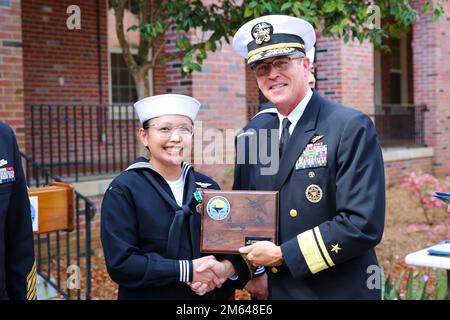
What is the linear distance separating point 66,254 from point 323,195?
525 centimetres

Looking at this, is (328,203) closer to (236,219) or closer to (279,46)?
(236,219)

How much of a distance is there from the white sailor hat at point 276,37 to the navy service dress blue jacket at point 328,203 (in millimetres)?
254

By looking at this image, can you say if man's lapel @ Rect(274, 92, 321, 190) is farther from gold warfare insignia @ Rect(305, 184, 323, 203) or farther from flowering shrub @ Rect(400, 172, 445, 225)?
flowering shrub @ Rect(400, 172, 445, 225)

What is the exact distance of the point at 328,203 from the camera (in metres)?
2.36

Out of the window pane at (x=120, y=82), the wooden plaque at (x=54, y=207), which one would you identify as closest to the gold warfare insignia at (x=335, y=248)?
the wooden plaque at (x=54, y=207)

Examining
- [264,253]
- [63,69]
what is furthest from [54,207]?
[63,69]

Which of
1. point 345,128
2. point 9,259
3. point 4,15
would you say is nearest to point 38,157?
point 4,15

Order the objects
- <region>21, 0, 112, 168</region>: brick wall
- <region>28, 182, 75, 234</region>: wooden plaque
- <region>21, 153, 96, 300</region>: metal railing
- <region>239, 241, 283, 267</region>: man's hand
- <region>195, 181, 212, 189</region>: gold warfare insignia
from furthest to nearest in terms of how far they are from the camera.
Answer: <region>21, 0, 112, 168</region>: brick wall < <region>21, 153, 96, 300</region>: metal railing < <region>28, 182, 75, 234</region>: wooden plaque < <region>195, 181, 212, 189</region>: gold warfare insignia < <region>239, 241, 283, 267</region>: man's hand

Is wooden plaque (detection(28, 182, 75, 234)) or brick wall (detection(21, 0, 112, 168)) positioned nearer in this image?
wooden plaque (detection(28, 182, 75, 234))

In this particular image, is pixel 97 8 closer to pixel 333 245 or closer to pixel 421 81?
pixel 421 81

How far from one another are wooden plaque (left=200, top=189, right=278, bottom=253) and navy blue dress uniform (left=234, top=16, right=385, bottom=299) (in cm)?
10

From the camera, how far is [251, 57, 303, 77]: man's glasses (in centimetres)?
243

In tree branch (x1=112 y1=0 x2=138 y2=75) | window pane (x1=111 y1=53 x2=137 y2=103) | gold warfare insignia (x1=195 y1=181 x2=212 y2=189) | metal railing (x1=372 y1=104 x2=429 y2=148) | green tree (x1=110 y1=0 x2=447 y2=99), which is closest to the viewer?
gold warfare insignia (x1=195 y1=181 x2=212 y2=189)

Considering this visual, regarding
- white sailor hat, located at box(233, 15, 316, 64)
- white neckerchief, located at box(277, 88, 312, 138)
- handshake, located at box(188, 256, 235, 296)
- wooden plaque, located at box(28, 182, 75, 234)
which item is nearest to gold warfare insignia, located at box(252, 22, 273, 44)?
white sailor hat, located at box(233, 15, 316, 64)
